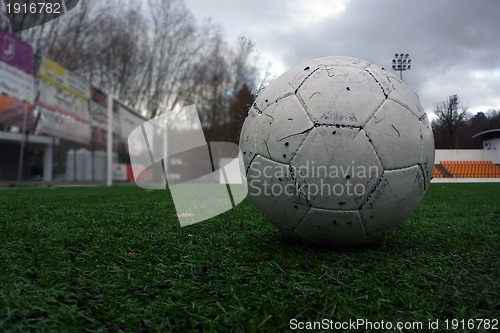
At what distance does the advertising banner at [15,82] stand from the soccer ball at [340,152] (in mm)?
19768

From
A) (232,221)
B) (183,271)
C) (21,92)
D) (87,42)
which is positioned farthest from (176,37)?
(183,271)

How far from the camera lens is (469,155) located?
31109mm

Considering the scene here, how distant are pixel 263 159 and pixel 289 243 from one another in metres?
0.86

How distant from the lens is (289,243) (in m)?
3.20

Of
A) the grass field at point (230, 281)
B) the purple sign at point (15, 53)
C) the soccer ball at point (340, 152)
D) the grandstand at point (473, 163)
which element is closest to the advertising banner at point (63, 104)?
the purple sign at point (15, 53)

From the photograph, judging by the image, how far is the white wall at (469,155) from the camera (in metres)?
29.0

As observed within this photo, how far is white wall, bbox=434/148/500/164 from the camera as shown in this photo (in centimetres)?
2900

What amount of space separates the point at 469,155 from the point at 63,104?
1150 inches

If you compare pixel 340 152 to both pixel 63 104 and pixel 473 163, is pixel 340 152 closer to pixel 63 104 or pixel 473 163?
pixel 63 104

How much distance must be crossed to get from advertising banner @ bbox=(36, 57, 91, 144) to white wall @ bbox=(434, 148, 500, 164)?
24379mm

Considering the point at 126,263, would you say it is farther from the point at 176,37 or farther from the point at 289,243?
the point at 176,37

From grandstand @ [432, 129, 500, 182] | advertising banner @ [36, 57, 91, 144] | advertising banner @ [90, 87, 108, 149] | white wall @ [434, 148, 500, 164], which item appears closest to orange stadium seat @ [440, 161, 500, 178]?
grandstand @ [432, 129, 500, 182]

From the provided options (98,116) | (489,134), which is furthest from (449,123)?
(98,116)

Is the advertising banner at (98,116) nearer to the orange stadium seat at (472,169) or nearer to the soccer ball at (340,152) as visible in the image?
the orange stadium seat at (472,169)
